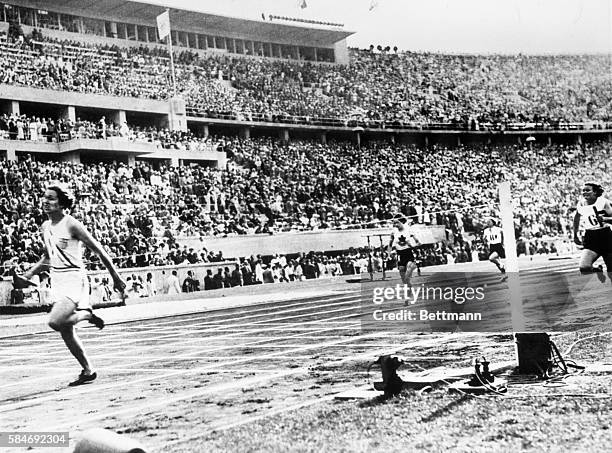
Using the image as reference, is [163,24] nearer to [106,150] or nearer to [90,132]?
[106,150]

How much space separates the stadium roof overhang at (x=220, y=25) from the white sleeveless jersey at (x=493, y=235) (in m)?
4.49

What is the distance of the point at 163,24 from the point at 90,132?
251cm

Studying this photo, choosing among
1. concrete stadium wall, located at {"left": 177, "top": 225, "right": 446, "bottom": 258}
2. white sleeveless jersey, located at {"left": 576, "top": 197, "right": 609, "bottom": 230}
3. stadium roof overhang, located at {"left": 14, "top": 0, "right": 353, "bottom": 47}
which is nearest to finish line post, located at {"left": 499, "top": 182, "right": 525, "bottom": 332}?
white sleeveless jersey, located at {"left": 576, "top": 197, "right": 609, "bottom": 230}

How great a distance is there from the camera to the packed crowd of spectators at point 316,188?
9.02 metres

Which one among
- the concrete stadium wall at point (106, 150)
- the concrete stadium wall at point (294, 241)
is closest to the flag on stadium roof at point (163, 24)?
the concrete stadium wall at point (106, 150)

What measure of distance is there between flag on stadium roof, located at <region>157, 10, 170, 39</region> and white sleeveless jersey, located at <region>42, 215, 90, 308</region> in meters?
3.63

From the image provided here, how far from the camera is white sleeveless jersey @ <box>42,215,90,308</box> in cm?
540

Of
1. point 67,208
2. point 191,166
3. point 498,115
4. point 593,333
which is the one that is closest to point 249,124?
point 191,166

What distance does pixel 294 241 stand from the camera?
34.2 feet

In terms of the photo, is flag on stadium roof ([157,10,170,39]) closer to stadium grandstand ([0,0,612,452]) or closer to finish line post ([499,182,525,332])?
stadium grandstand ([0,0,612,452])

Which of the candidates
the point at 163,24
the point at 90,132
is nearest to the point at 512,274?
the point at 163,24

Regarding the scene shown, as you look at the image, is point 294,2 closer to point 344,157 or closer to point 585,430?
point 344,157

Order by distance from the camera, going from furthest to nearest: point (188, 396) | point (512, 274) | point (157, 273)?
point (157, 273), point (188, 396), point (512, 274)

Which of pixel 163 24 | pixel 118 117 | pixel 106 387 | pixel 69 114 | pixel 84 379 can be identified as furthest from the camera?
pixel 118 117
